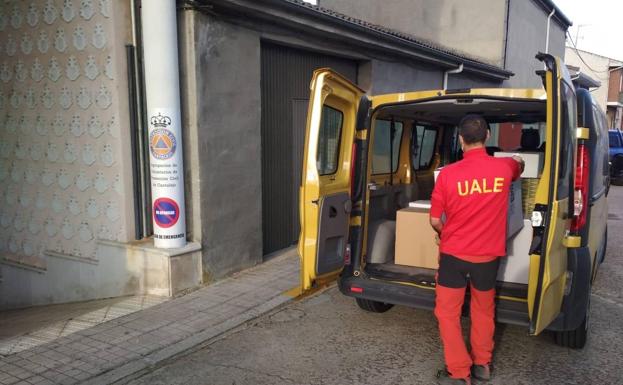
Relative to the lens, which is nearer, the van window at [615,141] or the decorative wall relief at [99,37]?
the decorative wall relief at [99,37]

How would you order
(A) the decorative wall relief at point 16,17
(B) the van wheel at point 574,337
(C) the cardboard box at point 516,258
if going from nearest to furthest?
(B) the van wheel at point 574,337 → (C) the cardboard box at point 516,258 → (A) the decorative wall relief at point 16,17

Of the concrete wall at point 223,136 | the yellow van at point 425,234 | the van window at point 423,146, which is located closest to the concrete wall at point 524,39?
the van window at point 423,146

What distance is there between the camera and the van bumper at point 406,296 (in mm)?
3553

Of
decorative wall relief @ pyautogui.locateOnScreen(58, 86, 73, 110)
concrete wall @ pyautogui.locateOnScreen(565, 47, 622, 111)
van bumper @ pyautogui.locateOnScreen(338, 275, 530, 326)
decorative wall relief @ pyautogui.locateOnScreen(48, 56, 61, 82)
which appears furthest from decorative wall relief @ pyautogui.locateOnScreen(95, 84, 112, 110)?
concrete wall @ pyautogui.locateOnScreen(565, 47, 622, 111)

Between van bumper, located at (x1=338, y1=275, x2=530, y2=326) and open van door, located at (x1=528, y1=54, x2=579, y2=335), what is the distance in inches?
8.7

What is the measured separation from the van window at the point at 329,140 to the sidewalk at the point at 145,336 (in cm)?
170

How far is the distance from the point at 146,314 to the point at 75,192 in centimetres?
223

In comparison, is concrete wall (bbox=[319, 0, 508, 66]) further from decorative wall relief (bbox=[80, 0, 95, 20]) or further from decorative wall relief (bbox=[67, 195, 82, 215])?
decorative wall relief (bbox=[67, 195, 82, 215])

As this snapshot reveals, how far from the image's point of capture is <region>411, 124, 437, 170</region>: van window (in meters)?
6.21

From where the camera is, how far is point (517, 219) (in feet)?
13.8

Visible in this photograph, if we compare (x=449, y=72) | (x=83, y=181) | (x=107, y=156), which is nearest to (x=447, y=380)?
(x=107, y=156)

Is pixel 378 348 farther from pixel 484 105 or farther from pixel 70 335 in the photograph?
pixel 70 335

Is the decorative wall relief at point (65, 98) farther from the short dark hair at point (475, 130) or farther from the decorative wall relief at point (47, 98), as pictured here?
the short dark hair at point (475, 130)

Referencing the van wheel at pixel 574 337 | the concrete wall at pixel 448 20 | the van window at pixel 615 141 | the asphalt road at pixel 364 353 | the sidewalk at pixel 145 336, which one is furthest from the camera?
the van window at pixel 615 141
